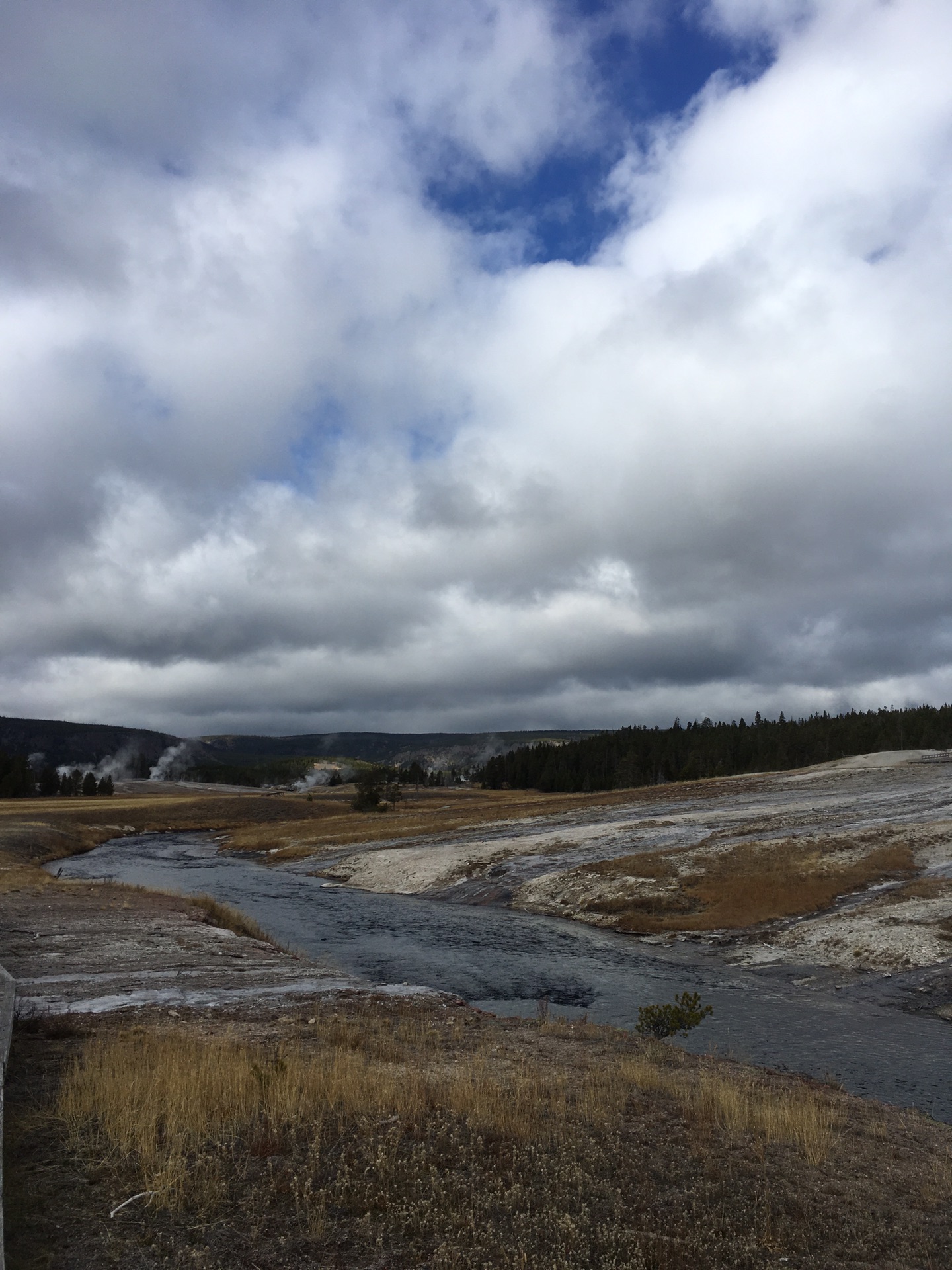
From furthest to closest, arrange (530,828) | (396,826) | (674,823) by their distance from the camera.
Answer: (396,826), (530,828), (674,823)

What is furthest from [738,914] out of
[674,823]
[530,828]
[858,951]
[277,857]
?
[277,857]

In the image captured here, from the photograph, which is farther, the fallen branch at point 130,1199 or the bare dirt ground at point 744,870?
the bare dirt ground at point 744,870

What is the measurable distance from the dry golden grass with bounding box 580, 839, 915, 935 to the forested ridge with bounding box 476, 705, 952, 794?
385 feet

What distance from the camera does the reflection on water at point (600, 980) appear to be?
19.6 m

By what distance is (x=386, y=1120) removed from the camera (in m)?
10.9

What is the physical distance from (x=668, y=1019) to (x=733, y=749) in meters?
167

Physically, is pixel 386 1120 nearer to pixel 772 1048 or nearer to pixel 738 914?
pixel 772 1048

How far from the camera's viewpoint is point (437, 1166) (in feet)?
31.6

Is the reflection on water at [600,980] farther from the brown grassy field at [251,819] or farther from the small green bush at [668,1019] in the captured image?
the brown grassy field at [251,819]

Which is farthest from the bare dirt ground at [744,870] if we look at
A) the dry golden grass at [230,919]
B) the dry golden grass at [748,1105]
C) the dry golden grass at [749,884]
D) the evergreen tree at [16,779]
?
the evergreen tree at [16,779]

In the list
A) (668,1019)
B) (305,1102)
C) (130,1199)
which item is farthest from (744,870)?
(130,1199)

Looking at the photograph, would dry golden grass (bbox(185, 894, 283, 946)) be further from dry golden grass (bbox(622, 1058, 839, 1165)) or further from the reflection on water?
dry golden grass (bbox(622, 1058, 839, 1165))

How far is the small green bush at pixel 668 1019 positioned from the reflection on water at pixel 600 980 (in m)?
0.57

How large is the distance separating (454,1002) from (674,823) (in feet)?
133
